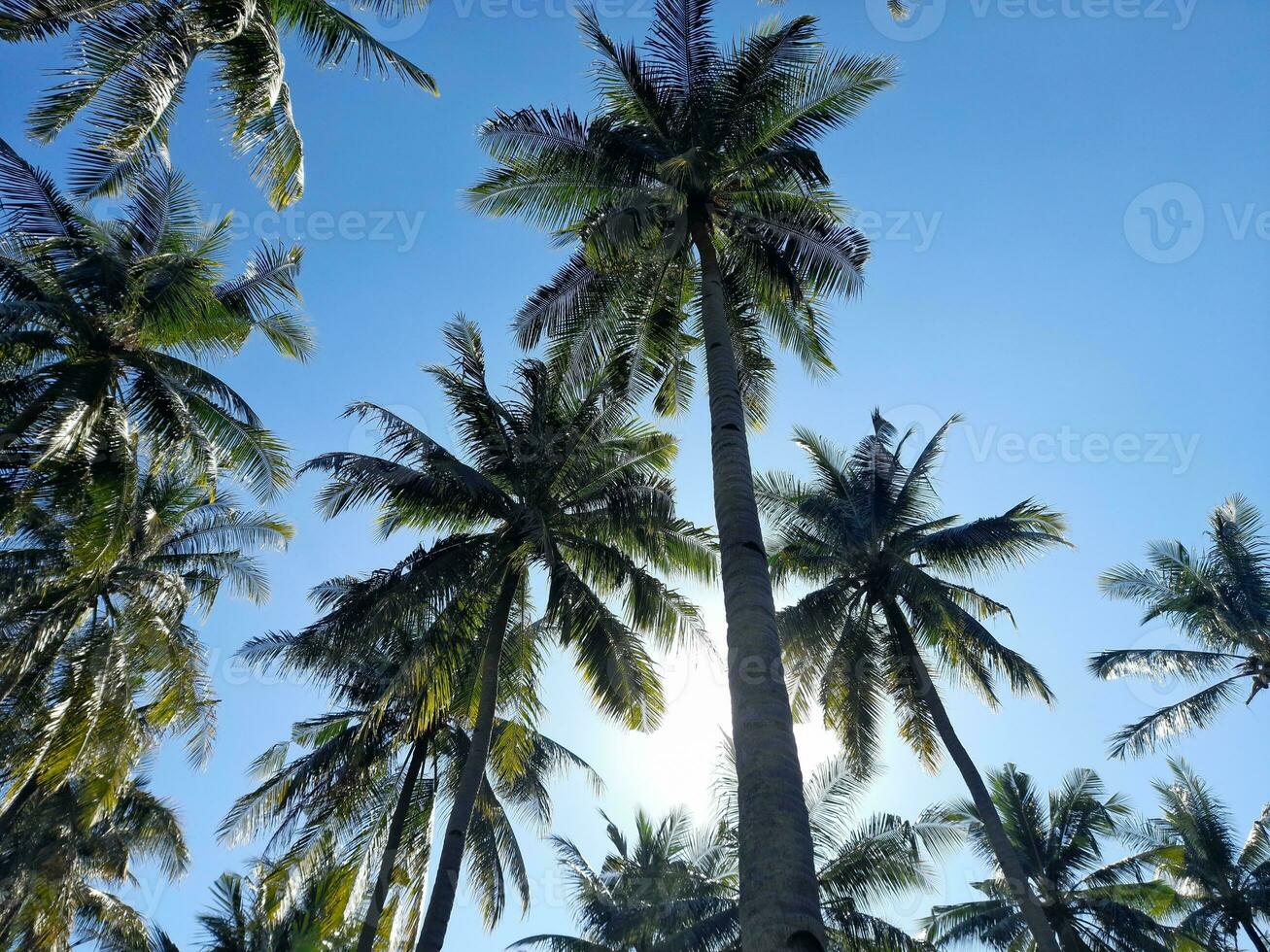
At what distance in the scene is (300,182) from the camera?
14.3 metres

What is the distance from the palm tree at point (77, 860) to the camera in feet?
59.3

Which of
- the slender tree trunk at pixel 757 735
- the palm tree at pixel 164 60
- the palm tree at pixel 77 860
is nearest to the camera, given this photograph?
the slender tree trunk at pixel 757 735

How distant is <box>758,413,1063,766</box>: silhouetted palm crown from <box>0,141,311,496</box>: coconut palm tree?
1151 centimetres

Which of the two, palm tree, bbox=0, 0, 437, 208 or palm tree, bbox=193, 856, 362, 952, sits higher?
palm tree, bbox=0, 0, 437, 208

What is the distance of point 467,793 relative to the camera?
1370cm

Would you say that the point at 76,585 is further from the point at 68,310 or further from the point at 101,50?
the point at 101,50

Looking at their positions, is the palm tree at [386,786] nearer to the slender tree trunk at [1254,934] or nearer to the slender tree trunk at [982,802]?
the slender tree trunk at [982,802]

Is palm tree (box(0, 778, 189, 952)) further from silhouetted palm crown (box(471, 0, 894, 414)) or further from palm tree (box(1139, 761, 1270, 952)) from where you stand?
palm tree (box(1139, 761, 1270, 952))

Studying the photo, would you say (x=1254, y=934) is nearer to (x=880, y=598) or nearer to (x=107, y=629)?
(x=880, y=598)

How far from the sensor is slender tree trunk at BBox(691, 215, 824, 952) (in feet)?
20.0

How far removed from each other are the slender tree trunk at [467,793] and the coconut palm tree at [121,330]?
5076 mm

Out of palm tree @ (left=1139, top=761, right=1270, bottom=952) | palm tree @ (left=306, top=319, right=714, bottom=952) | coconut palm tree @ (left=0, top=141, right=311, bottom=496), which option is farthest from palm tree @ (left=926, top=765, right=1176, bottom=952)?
coconut palm tree @ (left=0, top=141, right=311, bottom=496)

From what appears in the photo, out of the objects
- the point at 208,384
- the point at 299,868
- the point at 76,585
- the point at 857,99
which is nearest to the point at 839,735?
the point at 299,868

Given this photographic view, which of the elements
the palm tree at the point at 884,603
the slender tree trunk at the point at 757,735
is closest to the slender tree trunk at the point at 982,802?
the palm tree at the point at 884,603
